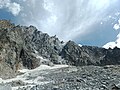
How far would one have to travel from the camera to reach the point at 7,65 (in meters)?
94.0

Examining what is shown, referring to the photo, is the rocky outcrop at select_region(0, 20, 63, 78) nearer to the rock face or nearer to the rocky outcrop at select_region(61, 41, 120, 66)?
the rock face

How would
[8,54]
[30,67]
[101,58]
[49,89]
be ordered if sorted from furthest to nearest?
[101,58]
[30,67]
[8,54]
[49,89]

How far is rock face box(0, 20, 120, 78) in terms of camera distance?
11553 cm

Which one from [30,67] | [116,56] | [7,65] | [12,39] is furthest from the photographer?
[116,56]

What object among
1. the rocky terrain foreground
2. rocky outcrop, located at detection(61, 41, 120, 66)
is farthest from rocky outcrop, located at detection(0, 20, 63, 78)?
rocky outcrop, located at detection(61, 41, 120, 66)

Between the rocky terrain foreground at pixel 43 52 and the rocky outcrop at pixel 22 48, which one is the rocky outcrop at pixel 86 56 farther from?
the rocky outcrop at pixel 22 48

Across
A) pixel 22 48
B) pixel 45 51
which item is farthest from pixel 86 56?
pixel 22 48

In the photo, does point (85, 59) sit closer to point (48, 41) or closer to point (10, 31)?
point (48, 41)

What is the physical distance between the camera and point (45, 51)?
515ft

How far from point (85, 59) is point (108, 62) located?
1263cm

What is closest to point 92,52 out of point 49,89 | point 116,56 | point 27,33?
point 116,56

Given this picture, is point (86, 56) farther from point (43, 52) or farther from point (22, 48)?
point (22, 48)

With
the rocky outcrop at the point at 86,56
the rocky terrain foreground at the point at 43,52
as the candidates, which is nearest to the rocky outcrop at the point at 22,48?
the rocky terrain foreground at the point at 43,52

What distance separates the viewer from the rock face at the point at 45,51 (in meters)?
116
